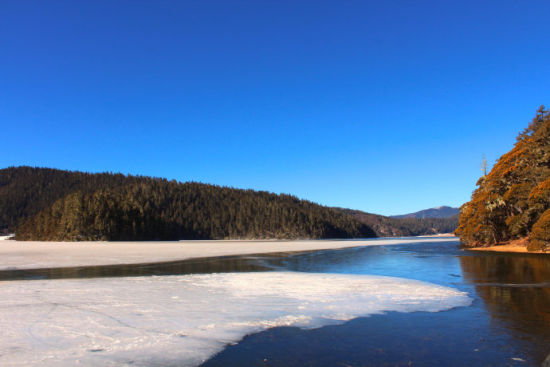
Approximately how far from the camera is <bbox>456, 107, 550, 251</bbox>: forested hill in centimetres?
3584

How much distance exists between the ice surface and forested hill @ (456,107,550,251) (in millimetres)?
26518

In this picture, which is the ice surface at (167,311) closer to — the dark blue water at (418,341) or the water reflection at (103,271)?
the dark blue water at (418,341)

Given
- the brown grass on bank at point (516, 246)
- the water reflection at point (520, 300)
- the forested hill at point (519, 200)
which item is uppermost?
the forested hill at point (519, 200)

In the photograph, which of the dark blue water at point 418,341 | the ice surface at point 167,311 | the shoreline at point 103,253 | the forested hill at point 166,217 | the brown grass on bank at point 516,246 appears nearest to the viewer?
the dark blue water at point 418,341

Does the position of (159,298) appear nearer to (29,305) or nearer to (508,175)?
(29,305)

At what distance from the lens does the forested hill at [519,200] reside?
35.8m

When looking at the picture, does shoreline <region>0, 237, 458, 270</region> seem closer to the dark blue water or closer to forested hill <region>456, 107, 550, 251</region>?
forested hill <region>456, 107, 550, 251</region>

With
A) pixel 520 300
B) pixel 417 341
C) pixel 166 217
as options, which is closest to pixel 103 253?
pixel 417 341

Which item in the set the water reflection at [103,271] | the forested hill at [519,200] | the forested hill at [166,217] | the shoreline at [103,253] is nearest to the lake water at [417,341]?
the water reflection at [103,271]

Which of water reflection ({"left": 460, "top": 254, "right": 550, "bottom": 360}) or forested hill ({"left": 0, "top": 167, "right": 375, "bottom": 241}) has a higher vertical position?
forested hill ({"left": 0, "top": 167, "right": 375, "bottom": 241})

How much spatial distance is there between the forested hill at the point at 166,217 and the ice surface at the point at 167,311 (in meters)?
101

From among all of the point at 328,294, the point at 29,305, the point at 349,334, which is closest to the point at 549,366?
the point at 349,334

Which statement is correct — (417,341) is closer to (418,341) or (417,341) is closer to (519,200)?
(418,341)

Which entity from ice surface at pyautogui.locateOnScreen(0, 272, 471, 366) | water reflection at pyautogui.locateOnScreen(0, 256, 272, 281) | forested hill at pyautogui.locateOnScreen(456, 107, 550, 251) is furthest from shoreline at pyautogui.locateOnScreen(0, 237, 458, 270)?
forested hill at pyautogui.locateOnScreen(456, 107, 550, 251)
